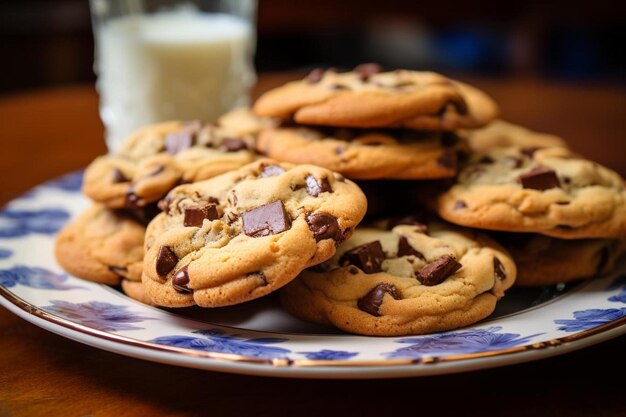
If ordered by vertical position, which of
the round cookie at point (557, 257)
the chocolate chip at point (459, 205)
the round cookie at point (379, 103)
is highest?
the round cookie at point (379, 103)

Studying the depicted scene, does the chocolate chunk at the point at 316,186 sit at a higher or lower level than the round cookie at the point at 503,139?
higher

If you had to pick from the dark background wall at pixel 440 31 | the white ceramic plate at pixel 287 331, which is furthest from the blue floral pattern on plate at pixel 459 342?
the dark background wall at pixel 440 31

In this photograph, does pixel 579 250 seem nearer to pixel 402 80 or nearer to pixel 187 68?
pixel 402 80

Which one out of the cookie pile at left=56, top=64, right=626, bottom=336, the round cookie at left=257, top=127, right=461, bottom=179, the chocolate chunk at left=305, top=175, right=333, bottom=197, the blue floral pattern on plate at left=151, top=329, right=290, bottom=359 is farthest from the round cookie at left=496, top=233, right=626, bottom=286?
the blue floral pattern on plate at left=151, top=329, right=290, bottom=359

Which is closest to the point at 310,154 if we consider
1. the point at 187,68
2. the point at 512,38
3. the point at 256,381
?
the point at 256,381

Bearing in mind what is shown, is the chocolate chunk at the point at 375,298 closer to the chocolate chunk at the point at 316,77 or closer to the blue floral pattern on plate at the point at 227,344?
the blue floral pattern on plate at the point at 227,344

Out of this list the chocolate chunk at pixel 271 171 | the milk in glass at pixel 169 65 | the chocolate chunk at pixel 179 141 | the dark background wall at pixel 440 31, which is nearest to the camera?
the chocolate chunk at pixel 271 171

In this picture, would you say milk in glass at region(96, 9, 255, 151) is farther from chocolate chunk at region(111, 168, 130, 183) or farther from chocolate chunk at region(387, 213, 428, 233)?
chocolate chunk at region(387, 213, 428, 233)
